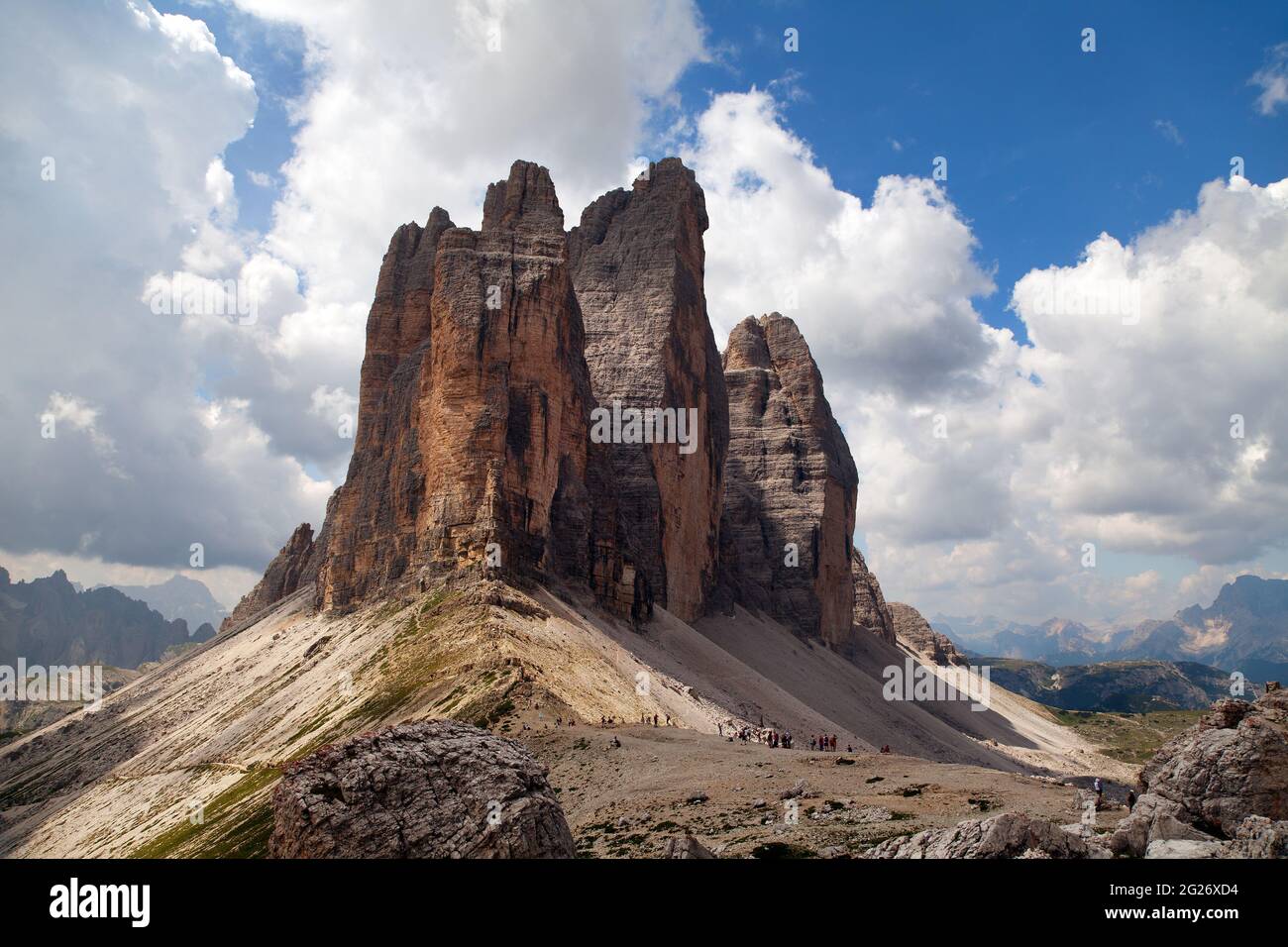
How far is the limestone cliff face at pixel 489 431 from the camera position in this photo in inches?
2741

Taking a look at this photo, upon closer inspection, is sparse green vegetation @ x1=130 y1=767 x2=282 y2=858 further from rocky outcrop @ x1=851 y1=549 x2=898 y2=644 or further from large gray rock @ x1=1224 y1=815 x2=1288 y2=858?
rocky outcrop @ x1=851 y1=549 x2=898 y2=644

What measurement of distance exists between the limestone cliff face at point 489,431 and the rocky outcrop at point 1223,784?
169 ft

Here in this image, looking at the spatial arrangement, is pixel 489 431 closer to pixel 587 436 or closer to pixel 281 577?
pixel 587 436

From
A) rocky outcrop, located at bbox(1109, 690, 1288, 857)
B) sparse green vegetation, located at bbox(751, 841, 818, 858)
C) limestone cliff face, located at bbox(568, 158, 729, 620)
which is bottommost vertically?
sparse green vegetation, located at bbox(751, 841, 818, 858)

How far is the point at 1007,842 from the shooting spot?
45.9 ft

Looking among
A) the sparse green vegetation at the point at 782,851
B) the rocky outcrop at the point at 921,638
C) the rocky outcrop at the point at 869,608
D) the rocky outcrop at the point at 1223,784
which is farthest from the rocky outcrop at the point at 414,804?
the rocky outcrop at the point at 921,638

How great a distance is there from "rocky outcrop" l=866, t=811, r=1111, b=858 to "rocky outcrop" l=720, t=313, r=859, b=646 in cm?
11756

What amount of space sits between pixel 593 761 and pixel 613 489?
5493 cm

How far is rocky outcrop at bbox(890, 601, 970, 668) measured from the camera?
184 metres

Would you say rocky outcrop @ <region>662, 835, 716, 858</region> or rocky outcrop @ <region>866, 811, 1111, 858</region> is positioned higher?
rocky outcrop @ <region>866, 811, 1111, 858</region>

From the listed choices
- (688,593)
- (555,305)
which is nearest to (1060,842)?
(555,305)

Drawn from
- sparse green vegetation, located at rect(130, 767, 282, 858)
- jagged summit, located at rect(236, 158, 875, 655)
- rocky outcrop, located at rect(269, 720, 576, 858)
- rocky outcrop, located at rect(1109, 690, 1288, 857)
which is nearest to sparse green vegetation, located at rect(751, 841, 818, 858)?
rocky outcrop, located at rect(269, 720, 576, 858)
